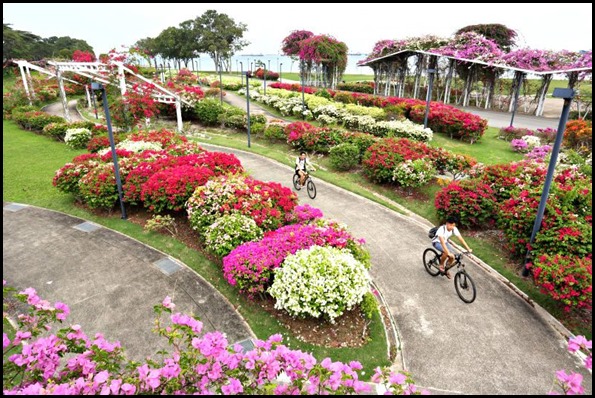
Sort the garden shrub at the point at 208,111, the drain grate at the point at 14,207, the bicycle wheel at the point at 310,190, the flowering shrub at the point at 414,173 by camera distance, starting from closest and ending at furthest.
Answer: the drain grate at the point at 14,207 < the flowering shrub at the point at 414,173 < the bicycle wheel at the point at 310,190 < the garden shrub at the point at 208,111

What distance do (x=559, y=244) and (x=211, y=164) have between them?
33.7 ft

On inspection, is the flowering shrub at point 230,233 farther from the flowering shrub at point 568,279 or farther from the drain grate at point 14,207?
the drain grate at point 14,207

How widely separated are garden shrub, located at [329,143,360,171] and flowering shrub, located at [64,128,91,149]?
14529 millimetres

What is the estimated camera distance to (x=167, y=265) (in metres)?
8.82

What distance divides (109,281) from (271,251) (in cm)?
396

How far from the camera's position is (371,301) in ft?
22.6

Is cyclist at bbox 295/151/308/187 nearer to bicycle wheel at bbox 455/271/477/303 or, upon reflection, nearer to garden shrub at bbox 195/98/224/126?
bicycle wheel at bbox 455/271/477/303

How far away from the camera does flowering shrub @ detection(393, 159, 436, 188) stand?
12695 millimetres

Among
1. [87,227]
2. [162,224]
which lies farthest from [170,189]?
[87,227]

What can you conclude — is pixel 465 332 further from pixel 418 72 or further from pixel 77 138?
pixel 418 72

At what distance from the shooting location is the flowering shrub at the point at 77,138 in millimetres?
19656

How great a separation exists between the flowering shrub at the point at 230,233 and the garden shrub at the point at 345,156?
8.09 m

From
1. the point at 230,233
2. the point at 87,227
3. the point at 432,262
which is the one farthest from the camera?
the point at 87,227

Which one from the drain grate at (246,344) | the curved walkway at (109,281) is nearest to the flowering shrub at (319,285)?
the drain grate at (246,344)
